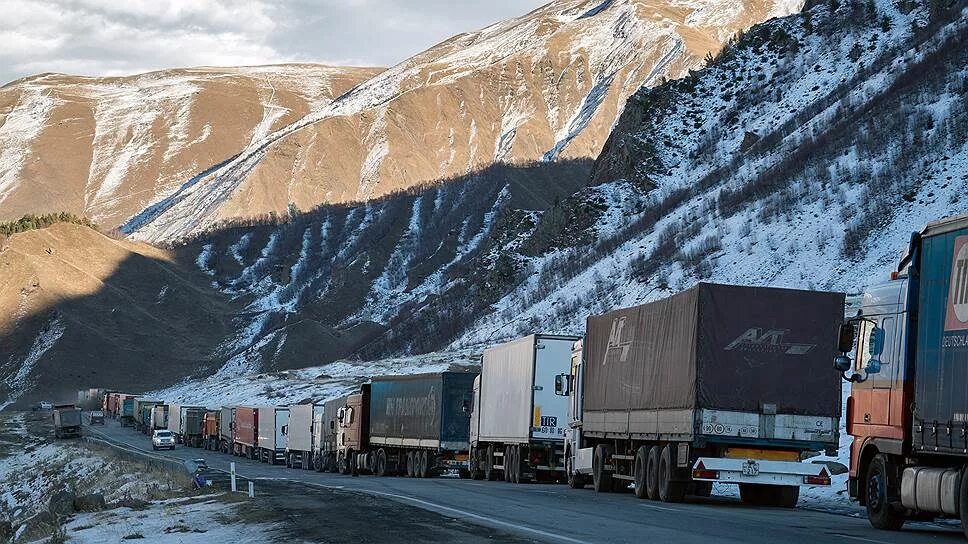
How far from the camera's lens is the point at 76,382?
15225cm

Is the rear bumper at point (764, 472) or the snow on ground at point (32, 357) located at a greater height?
the rear bumper at point (764, 472)

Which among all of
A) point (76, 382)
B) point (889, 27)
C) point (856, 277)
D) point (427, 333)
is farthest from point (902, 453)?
point (76, 382)

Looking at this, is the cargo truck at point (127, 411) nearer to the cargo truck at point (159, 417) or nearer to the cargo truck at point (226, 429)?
the cargo truck at point (159, 417)

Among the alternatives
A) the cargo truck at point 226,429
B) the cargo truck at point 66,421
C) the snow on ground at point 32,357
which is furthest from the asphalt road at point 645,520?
the snow on ground at point 32,357

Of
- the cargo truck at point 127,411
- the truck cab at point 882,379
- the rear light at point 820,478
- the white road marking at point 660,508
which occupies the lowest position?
the cargo truck at point 127,411

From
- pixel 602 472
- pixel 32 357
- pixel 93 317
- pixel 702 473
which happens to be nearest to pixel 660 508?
pixel 702 473

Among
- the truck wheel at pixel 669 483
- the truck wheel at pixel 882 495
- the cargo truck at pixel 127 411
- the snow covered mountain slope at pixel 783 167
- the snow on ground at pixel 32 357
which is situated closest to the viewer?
the truck wheel at pixel 882 495

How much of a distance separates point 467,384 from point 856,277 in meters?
22.2

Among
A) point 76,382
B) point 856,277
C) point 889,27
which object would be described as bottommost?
point 76,382

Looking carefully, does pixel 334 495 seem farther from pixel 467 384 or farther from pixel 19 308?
pixel 19 308

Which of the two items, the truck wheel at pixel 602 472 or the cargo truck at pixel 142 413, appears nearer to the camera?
the truck wheel at pixel 602 472

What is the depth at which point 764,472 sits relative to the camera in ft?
84.4

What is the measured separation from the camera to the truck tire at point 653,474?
2762 centimetres

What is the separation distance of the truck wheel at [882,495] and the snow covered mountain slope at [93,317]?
138 metres
